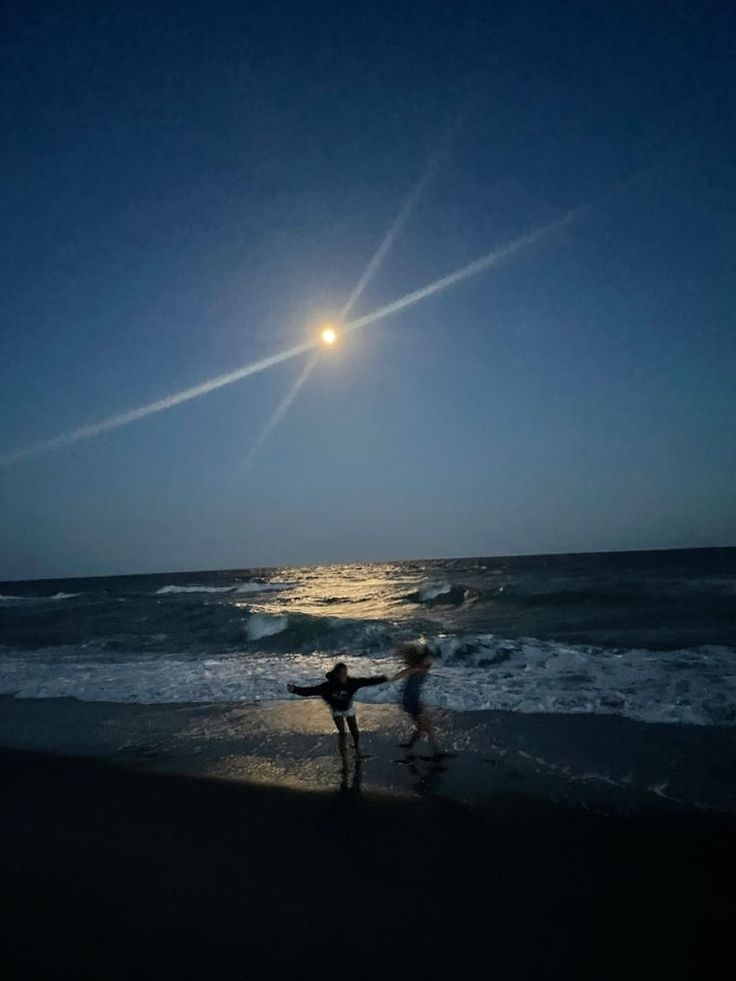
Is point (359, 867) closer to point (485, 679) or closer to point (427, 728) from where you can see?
point (427, 728)

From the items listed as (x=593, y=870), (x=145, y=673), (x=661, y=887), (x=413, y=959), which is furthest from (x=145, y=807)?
(x=145, y=673)

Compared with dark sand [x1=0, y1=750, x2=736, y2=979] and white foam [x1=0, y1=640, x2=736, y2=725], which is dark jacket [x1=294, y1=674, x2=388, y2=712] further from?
white foam [x1=0, y1=640, x2=736, y2=725]

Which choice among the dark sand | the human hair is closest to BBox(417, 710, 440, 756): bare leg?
the human hair

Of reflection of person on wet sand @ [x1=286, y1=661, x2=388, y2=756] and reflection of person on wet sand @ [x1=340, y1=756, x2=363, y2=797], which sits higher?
reflection of person on wet sand @ [x1=286, y1=661, x2=388, y2=756]

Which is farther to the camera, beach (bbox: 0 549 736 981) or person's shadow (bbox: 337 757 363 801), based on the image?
person's shadow (bbox: 337 757 363 801)

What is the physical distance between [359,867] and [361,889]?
0.36m

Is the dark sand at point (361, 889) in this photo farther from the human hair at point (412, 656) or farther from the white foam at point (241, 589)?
the white foam at point (241, 589)

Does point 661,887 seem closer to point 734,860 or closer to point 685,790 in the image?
point 734,860

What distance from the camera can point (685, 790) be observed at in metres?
6.46

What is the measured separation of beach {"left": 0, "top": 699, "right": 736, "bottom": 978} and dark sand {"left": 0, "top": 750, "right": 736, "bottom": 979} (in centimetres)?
2

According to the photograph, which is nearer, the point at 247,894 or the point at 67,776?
the point at 247,894

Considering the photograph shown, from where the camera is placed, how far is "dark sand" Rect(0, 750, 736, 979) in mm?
3871

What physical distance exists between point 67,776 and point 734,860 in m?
8.48

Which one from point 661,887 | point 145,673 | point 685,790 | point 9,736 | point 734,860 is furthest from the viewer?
point 145,673
